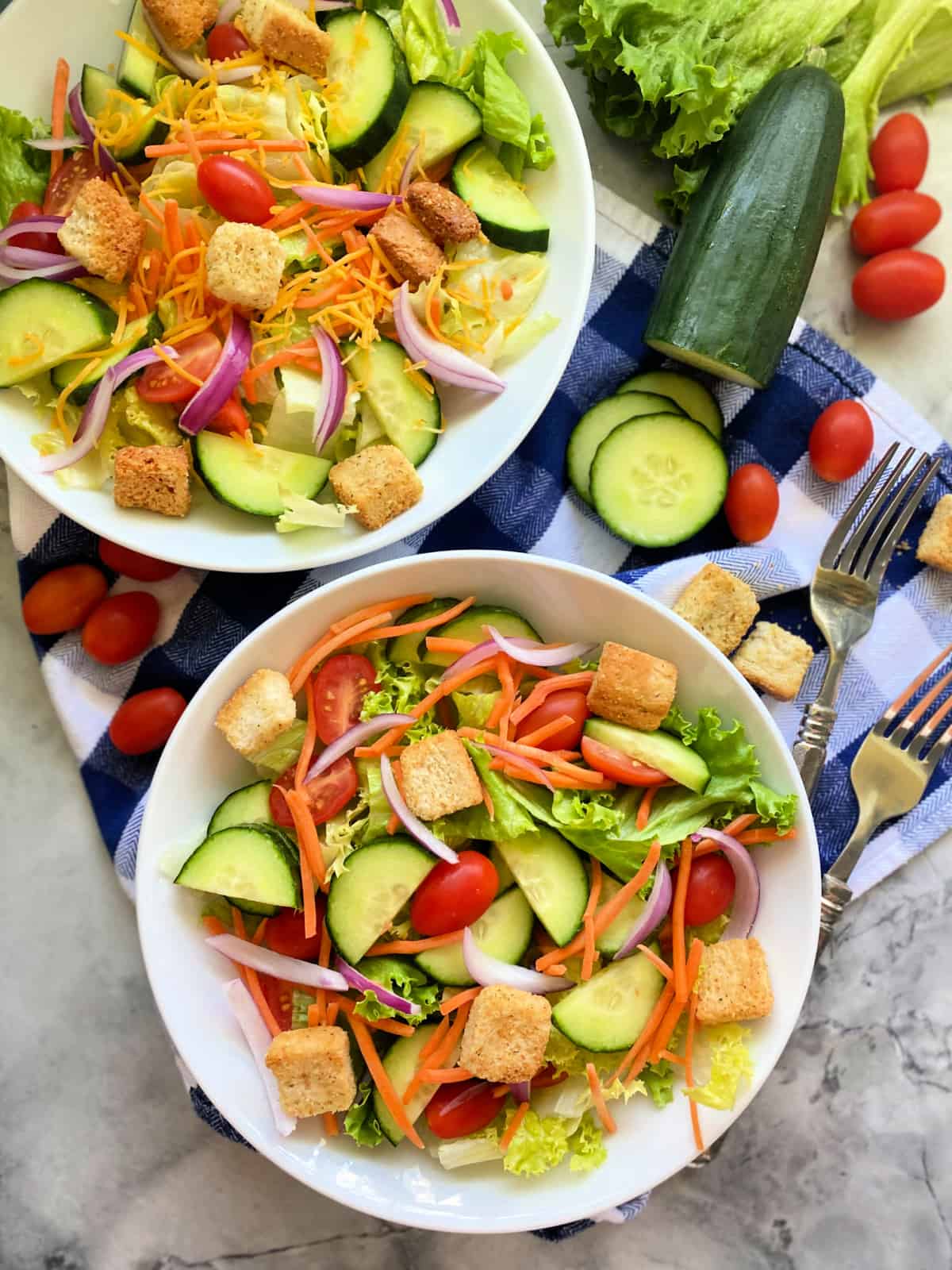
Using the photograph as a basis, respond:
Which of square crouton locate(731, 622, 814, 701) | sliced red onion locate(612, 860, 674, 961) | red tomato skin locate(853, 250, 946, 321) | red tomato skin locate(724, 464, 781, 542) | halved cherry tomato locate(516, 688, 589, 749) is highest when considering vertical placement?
red tomato skin locate(853, 250, 946, 321)

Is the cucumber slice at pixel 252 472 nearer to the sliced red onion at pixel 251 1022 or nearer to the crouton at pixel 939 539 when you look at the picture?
the sliced red onion at pixel 251 1022

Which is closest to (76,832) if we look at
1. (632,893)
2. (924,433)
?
(632,893)

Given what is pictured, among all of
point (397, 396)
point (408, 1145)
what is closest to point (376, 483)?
Result: point (397, 396)

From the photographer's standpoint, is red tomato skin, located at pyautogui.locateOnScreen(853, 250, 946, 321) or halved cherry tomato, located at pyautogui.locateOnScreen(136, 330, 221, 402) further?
red tomato skin, located at pyautogui.locateOnScreen(853, 250, 946, 321)

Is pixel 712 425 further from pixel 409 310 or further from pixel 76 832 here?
pixel 76 832

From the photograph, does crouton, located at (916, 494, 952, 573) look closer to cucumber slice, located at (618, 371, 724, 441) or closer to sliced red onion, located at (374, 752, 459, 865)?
cucumber slice, located at (618, 371, 724, 441)

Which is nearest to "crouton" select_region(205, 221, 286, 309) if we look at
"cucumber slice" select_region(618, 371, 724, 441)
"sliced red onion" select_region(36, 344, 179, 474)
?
"sliced red onion" select_region(36, 344, 179, 474)

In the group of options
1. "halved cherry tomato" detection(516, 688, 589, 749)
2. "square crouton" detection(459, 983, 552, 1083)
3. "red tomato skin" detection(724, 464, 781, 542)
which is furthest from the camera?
"red tomato skin" detection(724, 464, 781, 542)

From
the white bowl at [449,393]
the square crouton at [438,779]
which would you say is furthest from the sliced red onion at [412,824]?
the white bowl at [449,393]
